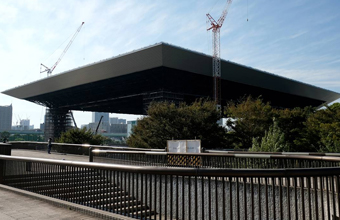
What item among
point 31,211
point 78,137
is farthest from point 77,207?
point 78,137

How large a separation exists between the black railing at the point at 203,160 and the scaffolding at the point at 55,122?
269 feet

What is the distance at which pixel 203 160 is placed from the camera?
13.6 m

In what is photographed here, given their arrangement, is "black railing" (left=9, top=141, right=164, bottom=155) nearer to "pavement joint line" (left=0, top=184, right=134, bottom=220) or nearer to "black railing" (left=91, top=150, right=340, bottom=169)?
"black railing" (left=91, top=150, right=340, bottom=169)

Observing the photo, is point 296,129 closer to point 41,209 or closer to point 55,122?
point 41,209

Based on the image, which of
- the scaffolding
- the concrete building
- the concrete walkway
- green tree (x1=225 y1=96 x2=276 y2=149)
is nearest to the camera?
the concrete walkway

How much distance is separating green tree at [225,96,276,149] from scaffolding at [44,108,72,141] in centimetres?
7373

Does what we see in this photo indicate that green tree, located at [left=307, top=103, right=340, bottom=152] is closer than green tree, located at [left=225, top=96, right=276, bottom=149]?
Yes

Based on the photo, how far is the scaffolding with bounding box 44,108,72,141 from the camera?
303 feet

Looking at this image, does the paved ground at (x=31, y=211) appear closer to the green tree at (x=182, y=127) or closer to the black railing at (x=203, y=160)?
the black railing at (x=203, y=160)

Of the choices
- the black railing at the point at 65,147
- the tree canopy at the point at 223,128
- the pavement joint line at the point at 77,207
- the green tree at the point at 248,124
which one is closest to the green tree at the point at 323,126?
the tree canopy at the point at 223,128

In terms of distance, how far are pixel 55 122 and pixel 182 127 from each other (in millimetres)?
73498

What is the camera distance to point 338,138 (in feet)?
77.3

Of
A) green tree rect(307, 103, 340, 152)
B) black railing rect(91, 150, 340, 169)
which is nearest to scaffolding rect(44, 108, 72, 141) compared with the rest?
green tree rect(307, 103, 340, 152)

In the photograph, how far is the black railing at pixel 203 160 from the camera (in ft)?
35.7
